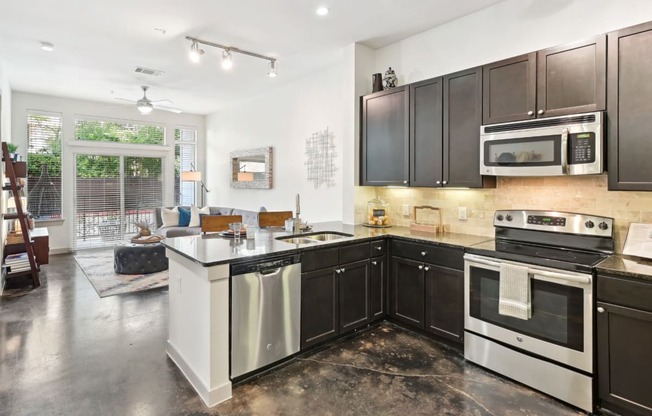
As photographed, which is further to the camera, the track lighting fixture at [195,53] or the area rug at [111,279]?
the area rug at [111,279]

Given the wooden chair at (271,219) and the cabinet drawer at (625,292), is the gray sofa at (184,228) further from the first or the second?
the cabinet drawer at (625,292)

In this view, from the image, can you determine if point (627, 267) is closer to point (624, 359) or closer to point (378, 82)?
point (624, 359)

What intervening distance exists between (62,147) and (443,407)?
26.0ft

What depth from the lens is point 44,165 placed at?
6.82 meters

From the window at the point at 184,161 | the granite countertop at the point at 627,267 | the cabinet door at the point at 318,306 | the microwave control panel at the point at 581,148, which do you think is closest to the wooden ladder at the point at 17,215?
the window at the point at 184,161

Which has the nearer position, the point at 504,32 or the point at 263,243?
the point at 263,243

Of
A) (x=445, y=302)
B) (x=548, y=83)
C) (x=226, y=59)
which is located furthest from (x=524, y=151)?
(x=226, y=59)

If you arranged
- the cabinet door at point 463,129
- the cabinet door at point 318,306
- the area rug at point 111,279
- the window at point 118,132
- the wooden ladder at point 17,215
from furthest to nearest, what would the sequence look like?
1. the window at point 118,132
2. the area rug at point 111,279
3. the wooden ladder at point 17,215
4. the cabinet door at point 463,129
5. the cabinet door at point 318,306

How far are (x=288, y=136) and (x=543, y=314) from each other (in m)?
4.50

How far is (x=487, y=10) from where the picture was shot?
10.8ft

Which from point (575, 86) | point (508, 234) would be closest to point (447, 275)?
point (508, 234)

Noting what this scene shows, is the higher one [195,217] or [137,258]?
[195,217]

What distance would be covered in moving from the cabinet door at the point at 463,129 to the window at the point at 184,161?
682 centimetres

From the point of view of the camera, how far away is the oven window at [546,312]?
87.9 inches
